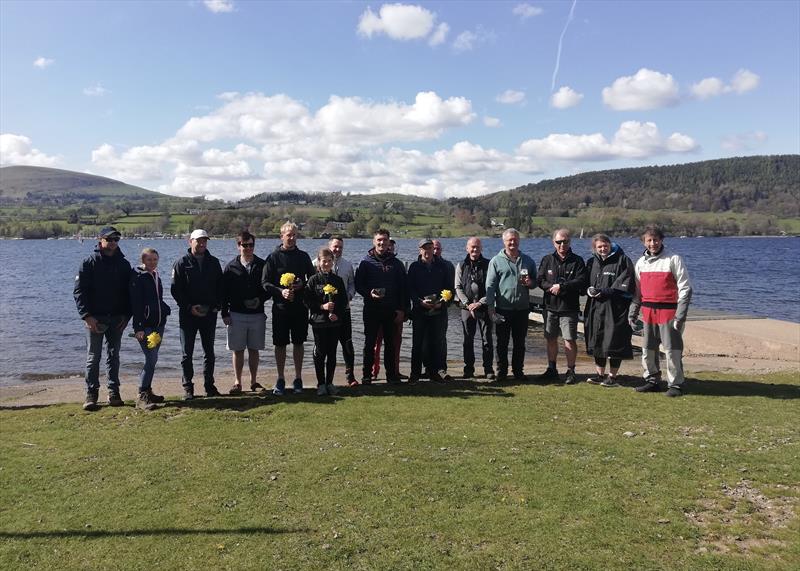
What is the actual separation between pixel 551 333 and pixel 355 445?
501 cm

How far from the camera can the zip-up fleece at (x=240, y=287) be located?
930 cm

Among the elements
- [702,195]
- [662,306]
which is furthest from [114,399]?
[702,195]

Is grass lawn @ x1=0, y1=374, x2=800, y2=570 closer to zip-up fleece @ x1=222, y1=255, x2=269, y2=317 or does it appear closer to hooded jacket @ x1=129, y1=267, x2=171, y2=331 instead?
hooded jacket @ x1=129, y1=267, x2=171, y2=331

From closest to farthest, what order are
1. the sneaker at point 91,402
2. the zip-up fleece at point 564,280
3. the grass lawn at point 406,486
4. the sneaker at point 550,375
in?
the grass lawn at point 406,486 < the sneaker at point 91,402 < the zip-up fleece at point 564,280 < the sneaker at point 550,375

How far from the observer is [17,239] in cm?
16100

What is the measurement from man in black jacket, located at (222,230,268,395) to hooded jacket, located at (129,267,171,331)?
1.06 metres

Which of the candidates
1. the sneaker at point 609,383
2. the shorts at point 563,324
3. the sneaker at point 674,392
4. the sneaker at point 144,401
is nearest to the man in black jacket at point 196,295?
the sneaker at point 144,401

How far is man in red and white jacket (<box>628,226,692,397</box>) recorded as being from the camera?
8.88 m

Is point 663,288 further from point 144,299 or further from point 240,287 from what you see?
point 144,299

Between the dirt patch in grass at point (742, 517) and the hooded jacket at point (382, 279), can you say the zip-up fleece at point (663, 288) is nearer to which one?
the dirt patch in grass at point (742, 517)

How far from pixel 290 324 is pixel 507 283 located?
3926 mm

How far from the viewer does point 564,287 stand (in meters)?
9.79

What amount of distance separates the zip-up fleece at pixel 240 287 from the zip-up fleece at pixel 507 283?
13.1 ft

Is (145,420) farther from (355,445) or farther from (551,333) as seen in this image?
(551,333)
